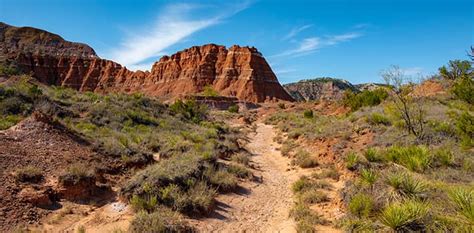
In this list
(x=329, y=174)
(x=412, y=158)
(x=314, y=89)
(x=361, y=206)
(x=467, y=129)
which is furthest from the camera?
(x=314, y=89)

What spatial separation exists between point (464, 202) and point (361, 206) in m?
1.98

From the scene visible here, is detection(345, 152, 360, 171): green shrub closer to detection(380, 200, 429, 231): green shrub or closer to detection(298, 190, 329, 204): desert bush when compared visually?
detection(298, 190, 329, 204): desert bush

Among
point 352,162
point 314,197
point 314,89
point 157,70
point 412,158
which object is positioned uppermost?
point 157,70

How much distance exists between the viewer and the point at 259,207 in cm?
867

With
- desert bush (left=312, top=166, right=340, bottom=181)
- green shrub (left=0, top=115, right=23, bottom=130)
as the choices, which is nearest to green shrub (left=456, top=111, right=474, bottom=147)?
desert bush (left=312, top=166, right=340, bottom=181)

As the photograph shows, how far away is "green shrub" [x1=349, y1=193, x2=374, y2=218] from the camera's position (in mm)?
6586

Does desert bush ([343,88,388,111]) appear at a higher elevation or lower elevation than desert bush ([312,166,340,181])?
higher

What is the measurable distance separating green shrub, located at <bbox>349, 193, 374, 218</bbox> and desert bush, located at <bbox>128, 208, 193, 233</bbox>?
3.57 metres

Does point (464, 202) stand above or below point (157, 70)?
below

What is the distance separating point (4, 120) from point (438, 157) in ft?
52.1

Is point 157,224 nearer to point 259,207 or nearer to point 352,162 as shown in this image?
point 259,207

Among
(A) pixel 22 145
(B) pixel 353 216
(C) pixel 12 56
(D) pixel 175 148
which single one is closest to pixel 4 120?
(A) pixel 22 145

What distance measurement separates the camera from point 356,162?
10.8m

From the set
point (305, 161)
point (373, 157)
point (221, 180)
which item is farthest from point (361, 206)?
point (305, 161)
